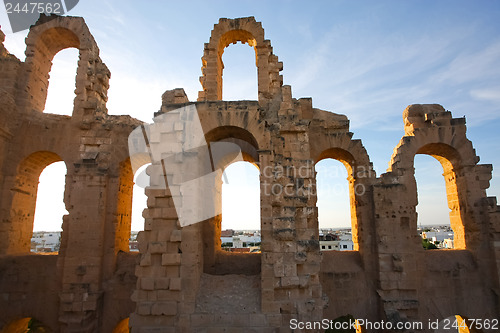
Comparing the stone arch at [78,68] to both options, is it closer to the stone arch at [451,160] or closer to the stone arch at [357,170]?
the stone arch at [357,170]

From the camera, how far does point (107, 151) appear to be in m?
9.90

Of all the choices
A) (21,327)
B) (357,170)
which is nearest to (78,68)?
(21,327)

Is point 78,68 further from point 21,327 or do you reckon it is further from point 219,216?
point 21,327

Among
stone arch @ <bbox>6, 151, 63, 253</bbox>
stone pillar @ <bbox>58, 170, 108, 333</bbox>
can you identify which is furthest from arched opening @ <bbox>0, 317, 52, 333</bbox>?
stone arch @ <bbox>6, 151, 63, 253</bbox>

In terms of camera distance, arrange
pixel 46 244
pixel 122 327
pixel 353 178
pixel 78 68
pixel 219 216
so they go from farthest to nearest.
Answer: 1. pixel 46 244
2. pixel 78 68
3. pixel 353 178
4. pixel 219 216
5. pixel 122 327

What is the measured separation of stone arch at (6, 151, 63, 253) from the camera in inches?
376

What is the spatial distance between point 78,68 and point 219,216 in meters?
7.22

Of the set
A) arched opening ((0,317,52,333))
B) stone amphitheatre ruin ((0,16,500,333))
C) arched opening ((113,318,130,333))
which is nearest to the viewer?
stone amphitheatre ruin ((0,16,500,333))

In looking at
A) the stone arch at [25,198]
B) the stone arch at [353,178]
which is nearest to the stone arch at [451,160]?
the stone arch at [353,178]

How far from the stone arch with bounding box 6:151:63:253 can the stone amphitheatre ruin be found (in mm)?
40

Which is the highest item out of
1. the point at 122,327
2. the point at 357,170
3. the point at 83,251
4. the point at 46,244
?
the point at 357,170

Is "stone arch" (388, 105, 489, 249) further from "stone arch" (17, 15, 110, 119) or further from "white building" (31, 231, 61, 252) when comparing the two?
"white building" (31, 231, 61, 252)

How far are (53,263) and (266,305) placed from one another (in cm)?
707

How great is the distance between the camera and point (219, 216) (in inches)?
395
